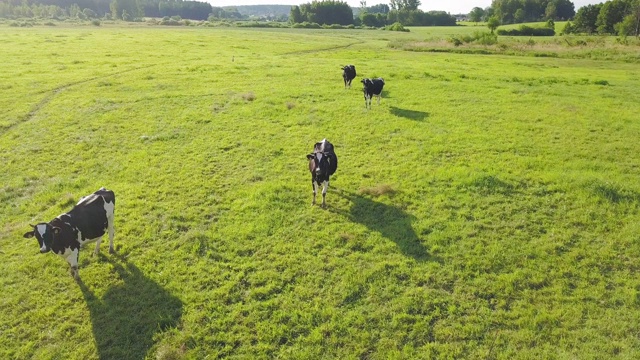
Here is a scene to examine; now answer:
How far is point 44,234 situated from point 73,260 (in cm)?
88

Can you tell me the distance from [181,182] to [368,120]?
367 inches

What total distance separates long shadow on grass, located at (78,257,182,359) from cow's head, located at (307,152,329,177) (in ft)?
16.2

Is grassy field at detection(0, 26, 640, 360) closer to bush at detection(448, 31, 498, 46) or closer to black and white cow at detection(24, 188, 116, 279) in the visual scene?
black and white cow at detection(24, 188, 116, 279)

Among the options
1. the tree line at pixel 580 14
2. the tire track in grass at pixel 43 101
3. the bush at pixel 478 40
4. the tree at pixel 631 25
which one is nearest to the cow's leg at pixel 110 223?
the tire track in grass at pixel 43 101

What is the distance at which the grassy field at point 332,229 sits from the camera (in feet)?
25.6

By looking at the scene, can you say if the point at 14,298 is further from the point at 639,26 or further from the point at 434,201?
the point at 639,26

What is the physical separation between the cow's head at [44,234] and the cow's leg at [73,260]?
487 millimetres

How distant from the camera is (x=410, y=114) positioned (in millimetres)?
20609

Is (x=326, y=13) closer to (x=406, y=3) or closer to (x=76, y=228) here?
(x=406, y=3)

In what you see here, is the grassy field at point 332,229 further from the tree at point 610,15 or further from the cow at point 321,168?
the tree at point 610,15

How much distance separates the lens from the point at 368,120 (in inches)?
770

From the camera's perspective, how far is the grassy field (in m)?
7.79

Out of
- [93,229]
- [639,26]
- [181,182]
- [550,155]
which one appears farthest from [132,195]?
[639,26]

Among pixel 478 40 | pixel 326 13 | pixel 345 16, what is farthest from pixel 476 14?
pixel 478 40
